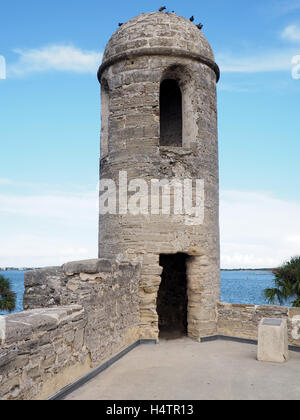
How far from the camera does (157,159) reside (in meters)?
8.94

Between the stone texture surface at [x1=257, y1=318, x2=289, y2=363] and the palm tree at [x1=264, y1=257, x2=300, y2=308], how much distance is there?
3.03 m

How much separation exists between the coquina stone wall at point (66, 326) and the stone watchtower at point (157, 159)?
82cm

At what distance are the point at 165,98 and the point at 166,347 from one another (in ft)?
22.8

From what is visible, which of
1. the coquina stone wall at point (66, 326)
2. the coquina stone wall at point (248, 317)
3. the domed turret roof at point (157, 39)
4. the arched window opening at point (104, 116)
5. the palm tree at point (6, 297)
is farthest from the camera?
the palm tree at point (6, 297)

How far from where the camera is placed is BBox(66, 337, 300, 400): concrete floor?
17.9 feet

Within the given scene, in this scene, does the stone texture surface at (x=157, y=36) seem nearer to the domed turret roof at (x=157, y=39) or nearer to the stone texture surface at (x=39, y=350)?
the domed turret roof at (x=157, y=39)

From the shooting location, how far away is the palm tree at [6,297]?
35.8ft

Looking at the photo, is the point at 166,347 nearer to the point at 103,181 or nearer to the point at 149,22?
the point at 103,181

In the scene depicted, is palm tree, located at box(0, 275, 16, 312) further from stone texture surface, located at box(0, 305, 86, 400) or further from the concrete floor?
stone texture surface, located at box(0, 305, 86, 400)

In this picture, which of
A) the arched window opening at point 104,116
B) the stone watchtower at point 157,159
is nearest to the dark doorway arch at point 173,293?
the stone watchtower at point 157,159

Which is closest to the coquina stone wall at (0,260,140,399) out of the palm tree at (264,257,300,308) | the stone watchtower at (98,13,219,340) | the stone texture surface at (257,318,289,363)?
the stone watchtower at (98,13,219,340)

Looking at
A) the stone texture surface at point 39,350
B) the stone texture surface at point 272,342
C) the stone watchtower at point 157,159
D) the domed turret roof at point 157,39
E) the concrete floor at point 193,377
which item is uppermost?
the domed turret roof at point 157,39

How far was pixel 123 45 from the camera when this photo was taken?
9469 mm
